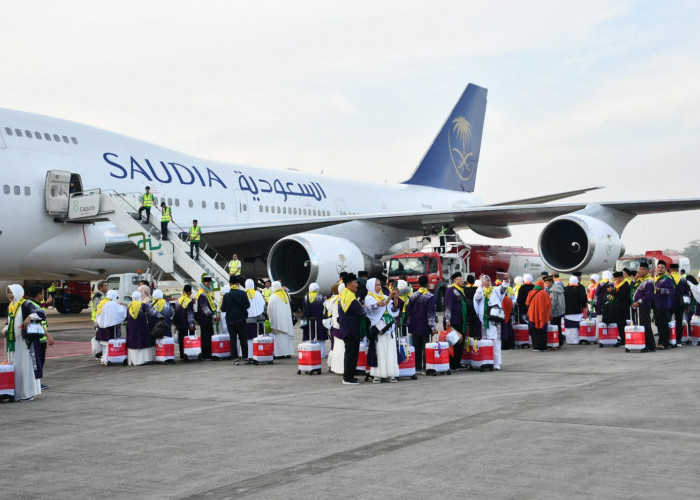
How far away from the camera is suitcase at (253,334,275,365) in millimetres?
11727

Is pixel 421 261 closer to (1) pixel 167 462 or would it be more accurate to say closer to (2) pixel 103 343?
(2) pixel 103 343

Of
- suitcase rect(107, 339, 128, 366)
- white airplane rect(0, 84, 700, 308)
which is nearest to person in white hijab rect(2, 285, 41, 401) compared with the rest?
suitcase rect(107, 339, 128, 366)

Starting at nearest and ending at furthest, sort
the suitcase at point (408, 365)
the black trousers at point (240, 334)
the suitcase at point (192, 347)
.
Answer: the suitcase at point (408, 365), the black trousers at point (240, 334), the suitcase at point (192, 347)

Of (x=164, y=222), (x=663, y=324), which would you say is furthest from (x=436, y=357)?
(x=164, y=222)

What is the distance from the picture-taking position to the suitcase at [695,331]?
43.5 feet

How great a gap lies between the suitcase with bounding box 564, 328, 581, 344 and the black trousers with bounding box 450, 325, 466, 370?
4.34m

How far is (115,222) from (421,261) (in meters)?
8.58

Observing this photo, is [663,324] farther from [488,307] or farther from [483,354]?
[483,354]

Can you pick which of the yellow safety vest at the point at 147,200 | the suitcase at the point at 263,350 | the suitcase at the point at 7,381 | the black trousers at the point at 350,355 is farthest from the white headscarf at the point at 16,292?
the yellow safety vest at the point at 147,200

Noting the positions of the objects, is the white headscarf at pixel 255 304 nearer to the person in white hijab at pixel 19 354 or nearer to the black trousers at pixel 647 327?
the person in white hijab at pixel 19 354

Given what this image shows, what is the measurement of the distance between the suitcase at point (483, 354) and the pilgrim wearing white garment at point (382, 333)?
1358mm

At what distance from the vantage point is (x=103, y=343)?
12.1 metres

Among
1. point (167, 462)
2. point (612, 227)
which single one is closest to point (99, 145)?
point (612, 227)

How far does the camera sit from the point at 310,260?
17250 mm
